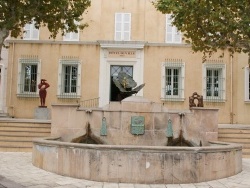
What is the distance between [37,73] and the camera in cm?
2091

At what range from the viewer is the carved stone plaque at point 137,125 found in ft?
39.0

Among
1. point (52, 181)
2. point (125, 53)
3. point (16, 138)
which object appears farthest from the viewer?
point (125, 53)

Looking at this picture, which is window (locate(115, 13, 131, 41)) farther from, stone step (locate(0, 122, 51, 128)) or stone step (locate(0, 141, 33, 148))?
stone step (locate(0, 141, 33, 148))

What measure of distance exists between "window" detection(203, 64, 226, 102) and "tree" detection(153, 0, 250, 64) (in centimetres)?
497

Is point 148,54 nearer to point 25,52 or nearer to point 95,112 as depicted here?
point 25,52

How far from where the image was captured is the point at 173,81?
68.6 feet

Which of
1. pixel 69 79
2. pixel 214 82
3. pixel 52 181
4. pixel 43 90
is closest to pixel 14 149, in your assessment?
pixel 52 181

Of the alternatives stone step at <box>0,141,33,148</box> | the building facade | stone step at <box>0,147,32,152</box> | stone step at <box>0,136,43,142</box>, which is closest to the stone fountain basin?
stone step at <box>0,147,32,152</box>

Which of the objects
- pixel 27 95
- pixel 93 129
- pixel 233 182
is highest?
pixel 27 95

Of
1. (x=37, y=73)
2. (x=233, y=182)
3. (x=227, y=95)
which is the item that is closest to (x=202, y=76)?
(x=227, y=95)

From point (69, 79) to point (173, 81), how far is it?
6289mm

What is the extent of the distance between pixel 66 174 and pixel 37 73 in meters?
13.3

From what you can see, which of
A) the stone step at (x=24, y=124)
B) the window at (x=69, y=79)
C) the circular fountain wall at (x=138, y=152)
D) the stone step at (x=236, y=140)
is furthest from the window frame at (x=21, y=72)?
the stone step at (x=236, y=140)

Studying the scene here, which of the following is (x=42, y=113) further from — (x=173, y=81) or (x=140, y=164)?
(x=140, y=164)
